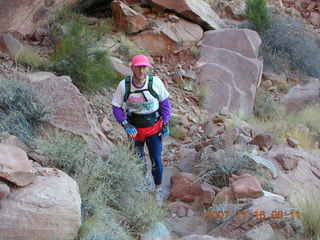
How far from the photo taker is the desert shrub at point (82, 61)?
789 cm

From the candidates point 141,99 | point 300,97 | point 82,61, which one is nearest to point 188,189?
point 141,99

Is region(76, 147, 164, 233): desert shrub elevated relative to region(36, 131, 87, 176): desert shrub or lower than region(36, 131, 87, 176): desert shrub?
lower

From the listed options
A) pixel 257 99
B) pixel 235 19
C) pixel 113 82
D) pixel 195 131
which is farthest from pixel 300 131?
pixel 235 19

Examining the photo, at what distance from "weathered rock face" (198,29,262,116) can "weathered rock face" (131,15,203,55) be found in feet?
1.42

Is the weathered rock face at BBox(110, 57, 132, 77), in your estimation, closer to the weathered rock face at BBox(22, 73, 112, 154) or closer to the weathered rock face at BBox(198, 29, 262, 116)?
the weathered rock face at BBox(198, 29, 262, 116)

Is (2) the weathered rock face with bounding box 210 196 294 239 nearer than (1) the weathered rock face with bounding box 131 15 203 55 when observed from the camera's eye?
Yes

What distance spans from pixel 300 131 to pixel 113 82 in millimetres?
3418

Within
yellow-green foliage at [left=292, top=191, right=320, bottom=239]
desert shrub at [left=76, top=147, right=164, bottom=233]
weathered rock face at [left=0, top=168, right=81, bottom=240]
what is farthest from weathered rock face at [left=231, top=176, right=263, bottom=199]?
weathered rock face at [left=0, top=168, right=81, bottom=240]

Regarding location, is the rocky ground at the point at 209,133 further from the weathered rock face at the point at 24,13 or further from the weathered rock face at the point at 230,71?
the weathered rock face at the point at 24,13

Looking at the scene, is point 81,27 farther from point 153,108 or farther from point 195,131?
point 153,108

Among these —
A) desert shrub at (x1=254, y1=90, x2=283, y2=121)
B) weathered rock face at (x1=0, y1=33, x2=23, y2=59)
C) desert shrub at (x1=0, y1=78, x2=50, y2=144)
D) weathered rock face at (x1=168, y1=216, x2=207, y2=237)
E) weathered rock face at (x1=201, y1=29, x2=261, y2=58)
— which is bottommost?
desert shrub at (x1=254, y1=90, x2=283, y2=121)

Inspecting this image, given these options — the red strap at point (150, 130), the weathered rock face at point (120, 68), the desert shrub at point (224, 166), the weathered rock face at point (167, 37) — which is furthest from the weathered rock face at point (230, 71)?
the red strap at point (150, 130)

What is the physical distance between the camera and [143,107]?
17.7 ft

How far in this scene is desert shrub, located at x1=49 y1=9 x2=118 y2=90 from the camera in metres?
7.89
